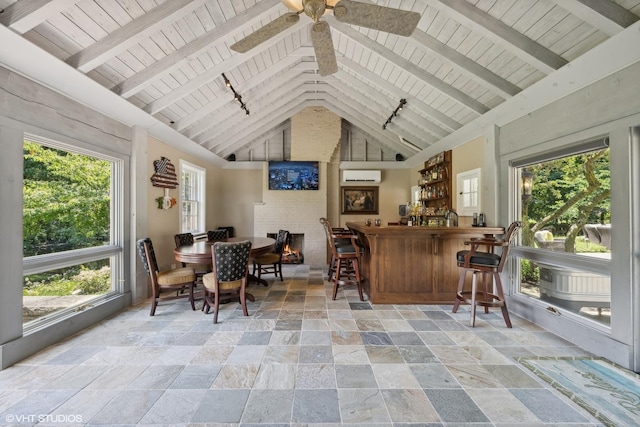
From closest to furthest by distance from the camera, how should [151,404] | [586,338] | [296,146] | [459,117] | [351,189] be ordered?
[151,404] → [586,338] → [459,117] → [296,146] → [351,189]

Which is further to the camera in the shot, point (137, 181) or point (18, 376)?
point (137, 181)

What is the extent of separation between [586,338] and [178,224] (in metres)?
5.63

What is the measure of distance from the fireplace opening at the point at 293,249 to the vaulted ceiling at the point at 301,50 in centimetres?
314

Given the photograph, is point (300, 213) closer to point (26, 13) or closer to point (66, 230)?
point (66, 230)

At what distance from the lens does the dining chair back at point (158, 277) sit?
2.99 m

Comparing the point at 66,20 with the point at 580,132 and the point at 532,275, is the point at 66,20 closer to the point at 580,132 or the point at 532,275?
the point at 580,132

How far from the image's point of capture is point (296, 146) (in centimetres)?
630

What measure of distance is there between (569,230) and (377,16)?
2.82 meters

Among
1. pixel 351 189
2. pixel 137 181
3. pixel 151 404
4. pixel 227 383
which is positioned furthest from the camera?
pixel 351 189

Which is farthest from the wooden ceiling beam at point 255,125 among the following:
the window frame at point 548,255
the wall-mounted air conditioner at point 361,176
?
the window frame at point 548,255

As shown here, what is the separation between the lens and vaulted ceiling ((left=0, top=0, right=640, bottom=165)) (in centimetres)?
205

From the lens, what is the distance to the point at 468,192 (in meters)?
4.12

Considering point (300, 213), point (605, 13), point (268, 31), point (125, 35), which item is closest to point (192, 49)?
point (125, 35)

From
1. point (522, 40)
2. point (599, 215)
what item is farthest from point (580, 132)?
point (522, 40)
